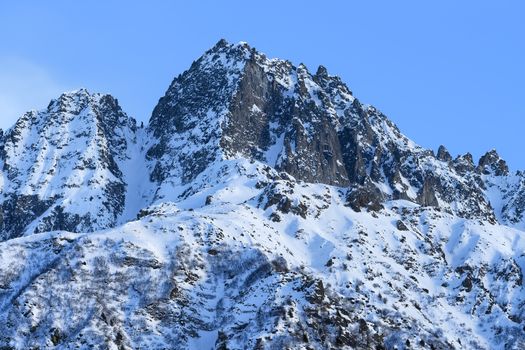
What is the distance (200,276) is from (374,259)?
34311mm

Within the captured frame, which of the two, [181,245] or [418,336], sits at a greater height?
[181,245]

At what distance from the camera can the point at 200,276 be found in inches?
6747

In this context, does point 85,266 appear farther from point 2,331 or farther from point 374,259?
point 374,259

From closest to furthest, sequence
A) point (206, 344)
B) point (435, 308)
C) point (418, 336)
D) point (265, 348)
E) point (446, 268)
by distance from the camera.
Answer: point (265, 348) < point (206, 344) < point (418, 336) < point (435, 308) < point (446, 268)

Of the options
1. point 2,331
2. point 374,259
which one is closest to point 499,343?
point 374,259

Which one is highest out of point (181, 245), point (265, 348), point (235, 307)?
point (181, 245)

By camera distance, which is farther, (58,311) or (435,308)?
(435,308)

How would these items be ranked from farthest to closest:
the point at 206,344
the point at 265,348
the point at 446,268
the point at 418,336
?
the point at 446,268 → the point at 418,336 → the point at 206,344 → the point at 265,348

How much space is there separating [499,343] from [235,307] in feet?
147

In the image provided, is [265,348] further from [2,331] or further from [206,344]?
[2,331]

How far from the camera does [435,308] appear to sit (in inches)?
7067

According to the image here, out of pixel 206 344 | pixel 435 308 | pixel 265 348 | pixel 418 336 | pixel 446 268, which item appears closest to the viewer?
pixel 265 348

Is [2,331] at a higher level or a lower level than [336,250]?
lower

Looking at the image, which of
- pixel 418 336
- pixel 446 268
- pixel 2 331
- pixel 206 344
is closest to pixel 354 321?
pixel 418 336
